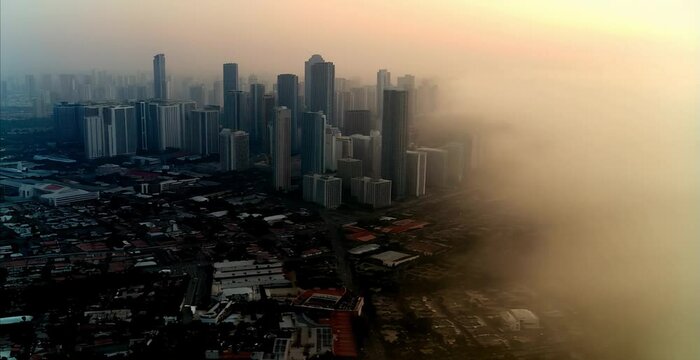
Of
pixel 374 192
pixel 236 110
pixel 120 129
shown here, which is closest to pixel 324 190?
pixel 374 192

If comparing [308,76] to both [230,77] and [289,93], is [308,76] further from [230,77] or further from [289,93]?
[230,77]

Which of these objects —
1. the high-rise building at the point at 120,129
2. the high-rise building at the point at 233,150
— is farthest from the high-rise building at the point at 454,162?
the high-rise building at the point at 120,129

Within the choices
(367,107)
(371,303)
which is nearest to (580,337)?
(371,303)

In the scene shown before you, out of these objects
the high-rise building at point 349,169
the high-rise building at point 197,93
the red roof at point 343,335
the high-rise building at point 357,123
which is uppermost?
the high-rise building at point 197,93

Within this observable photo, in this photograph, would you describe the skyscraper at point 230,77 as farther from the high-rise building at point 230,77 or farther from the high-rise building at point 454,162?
the high-rise building at point 454,162

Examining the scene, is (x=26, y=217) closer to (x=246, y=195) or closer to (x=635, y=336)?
(x=246, y=195)
